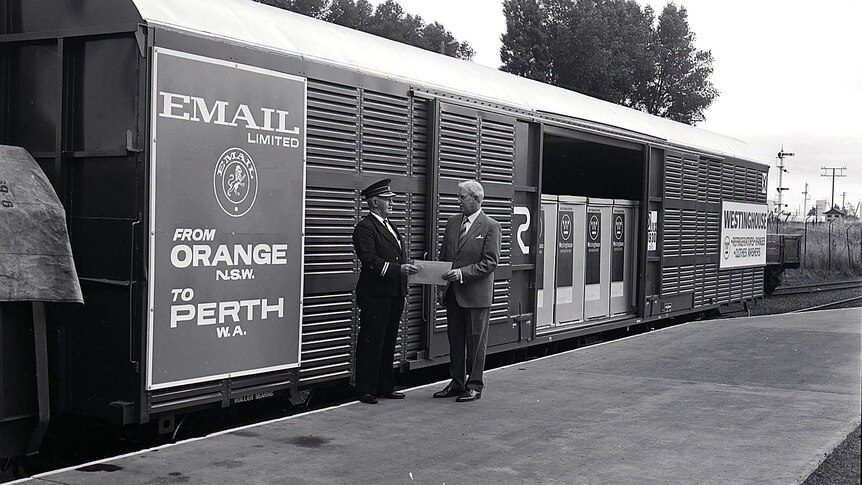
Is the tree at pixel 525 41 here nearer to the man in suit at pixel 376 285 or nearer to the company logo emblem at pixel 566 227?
the company logo emblem at pixel 566 227

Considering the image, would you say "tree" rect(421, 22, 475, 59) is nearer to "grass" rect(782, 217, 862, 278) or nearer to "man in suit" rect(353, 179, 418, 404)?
"grass" rect(782, 217, 862, 278)

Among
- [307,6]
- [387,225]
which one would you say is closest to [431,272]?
[387,225]

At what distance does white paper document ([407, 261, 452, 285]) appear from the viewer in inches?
284

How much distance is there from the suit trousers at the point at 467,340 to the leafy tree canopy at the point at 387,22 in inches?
1489

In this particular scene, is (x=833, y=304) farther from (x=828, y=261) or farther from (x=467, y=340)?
(x=828, y=261)

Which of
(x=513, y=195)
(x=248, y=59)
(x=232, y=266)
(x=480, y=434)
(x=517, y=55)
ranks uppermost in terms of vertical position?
(x=517, y=55)

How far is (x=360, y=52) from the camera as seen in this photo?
297 inches

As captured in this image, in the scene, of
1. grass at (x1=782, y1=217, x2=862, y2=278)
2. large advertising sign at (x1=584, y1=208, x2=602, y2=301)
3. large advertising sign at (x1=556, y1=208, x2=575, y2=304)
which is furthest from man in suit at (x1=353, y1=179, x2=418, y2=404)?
grass at (x1=782, y1=217, x2=862, y2=278)

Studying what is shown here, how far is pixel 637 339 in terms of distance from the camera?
11.6 meters

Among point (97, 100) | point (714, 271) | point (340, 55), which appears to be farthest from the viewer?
point (714, 271)

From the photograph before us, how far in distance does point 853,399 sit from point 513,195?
3.66 m

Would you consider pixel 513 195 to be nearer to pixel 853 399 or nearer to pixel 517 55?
pixel 853 399

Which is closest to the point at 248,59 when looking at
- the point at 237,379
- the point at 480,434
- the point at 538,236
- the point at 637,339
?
the point at 237,379

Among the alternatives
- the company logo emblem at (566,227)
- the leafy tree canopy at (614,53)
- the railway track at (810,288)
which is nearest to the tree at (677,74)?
the leafy tree canopy at (614,53)
